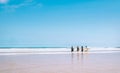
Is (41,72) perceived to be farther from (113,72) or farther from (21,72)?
(113,72)

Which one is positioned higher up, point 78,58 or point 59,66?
point 59,66

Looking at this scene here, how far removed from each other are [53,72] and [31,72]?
836 millimetres

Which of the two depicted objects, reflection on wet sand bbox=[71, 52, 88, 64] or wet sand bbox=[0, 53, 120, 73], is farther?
reflection on wet sand bbox=[71, 52, 88, 64]

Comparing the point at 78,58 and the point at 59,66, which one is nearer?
the point at 59,66

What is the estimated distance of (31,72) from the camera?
28.9 feet

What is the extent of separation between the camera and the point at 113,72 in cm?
888

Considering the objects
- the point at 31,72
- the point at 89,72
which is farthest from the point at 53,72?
the point at 89,72

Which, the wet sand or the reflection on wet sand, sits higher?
the wet sand

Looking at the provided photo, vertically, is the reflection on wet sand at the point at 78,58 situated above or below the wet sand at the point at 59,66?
below

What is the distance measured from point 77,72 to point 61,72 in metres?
0.62

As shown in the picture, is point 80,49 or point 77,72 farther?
point 80,49

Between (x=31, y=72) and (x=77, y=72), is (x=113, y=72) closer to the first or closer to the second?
(x=77, y=72)

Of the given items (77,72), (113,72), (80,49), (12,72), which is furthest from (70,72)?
(80,49)

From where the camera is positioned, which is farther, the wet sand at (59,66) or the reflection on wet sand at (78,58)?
the reflection on wet sand at (78,58)
